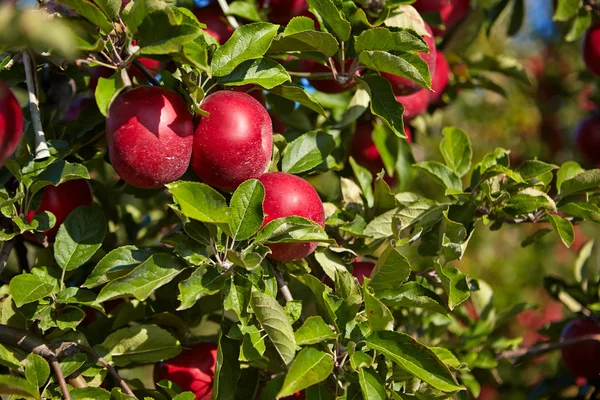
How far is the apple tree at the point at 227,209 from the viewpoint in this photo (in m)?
0.92

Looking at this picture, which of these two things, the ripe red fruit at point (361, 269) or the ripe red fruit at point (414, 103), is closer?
the ripe red fruit at point (361, 269)

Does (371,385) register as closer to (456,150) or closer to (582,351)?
(456,150)

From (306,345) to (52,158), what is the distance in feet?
1.54

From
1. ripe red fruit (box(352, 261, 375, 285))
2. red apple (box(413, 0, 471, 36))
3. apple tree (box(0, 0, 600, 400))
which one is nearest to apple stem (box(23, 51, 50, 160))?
apple tree (box(0, 0, 600, 400))

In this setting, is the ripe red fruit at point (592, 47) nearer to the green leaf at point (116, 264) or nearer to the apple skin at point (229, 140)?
the apple skin at point (229, 140)

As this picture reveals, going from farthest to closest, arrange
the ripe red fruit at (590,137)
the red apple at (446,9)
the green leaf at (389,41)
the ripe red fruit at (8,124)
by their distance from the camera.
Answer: the ripe red fruit at (590,137) → the red apple at (446,9) → the green leaf at (389,41) → the ripe red fruit at (8,124)

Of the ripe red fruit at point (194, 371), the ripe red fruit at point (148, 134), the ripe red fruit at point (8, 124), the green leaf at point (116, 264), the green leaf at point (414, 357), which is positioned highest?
the ripe red fruit at point (8, 124)

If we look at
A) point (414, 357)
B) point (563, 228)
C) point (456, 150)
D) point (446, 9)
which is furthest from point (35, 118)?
point (446, 9)

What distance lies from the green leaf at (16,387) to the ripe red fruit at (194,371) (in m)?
0.32

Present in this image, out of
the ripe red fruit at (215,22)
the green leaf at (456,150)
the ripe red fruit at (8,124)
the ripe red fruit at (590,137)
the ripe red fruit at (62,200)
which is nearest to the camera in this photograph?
the ripe red fruit at (8,124)

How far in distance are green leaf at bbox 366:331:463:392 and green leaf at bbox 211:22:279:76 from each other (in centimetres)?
43

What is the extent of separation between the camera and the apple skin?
98 cm

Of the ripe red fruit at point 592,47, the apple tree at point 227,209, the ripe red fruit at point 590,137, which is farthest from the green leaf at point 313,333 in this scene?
the ripe red fruit at point 590,137

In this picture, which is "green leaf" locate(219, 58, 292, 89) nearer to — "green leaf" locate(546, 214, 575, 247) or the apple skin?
the apple skin
